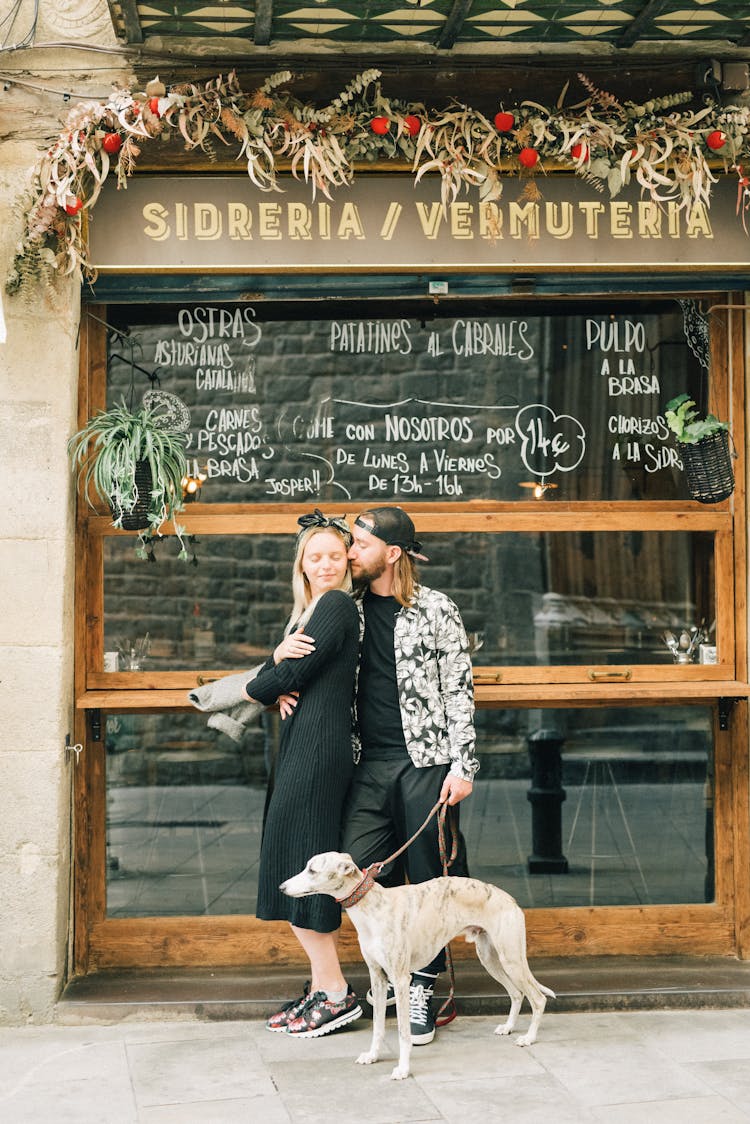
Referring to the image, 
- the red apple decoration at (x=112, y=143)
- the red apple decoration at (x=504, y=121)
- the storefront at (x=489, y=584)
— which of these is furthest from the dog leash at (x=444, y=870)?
the red apple decoration at (x=112, y=143)

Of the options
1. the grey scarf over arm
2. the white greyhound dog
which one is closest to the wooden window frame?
the grey scarf over arm

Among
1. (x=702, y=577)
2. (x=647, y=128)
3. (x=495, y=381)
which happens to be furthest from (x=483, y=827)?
(x=647, y=128)

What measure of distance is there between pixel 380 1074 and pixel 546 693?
6.55ft

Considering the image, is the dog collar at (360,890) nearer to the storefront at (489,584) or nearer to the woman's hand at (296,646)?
the woman's hand at (296,646)

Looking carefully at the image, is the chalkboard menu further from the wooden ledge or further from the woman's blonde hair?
the wooden ledge

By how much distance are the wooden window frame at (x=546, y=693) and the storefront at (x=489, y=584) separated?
13 millimetres

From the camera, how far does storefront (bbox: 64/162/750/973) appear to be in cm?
629

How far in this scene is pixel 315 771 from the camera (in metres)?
5.48

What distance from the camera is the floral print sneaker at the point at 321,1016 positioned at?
5473mm

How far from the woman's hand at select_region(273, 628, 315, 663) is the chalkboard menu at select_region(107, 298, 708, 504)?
42.9 inches

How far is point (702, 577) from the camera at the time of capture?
21.2 ft

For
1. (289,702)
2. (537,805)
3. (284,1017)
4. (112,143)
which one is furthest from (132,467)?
(537,805)

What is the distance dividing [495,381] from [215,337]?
141cm

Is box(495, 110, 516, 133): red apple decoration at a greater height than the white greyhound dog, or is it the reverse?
box(495, 110, 516, 133): red apple decoration
